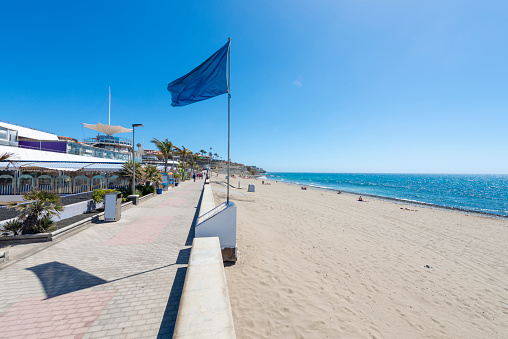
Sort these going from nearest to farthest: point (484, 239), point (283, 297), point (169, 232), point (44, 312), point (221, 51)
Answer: point (44, 312) < point (283, 297) < point (221, 51) < point (169, 232) < point (484, 239)

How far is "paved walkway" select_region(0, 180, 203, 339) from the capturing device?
125 inches

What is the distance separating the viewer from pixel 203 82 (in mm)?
7480

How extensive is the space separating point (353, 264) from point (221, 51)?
896 cm

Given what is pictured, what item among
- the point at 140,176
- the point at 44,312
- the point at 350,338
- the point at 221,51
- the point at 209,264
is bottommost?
the point at 350,338

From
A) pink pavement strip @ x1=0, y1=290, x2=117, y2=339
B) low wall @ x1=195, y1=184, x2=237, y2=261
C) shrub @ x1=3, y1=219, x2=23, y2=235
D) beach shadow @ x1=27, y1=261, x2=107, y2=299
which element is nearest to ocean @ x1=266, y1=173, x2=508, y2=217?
low wall @ x1=195, y1=184, x2=237, y2=261

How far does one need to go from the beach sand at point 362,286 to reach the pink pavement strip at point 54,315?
2.59 meters

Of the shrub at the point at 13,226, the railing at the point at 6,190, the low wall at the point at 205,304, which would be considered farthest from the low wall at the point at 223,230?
the railing at the point at 6,190

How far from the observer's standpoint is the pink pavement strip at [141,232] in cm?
686

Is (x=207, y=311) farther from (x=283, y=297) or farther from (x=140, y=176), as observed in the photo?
(x=140, y=176)

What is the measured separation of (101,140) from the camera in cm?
4353

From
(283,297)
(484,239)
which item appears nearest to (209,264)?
(283,297)

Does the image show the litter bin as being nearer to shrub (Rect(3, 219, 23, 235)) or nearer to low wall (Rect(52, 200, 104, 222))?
low wall (Rect(52, 200, 104, 222))

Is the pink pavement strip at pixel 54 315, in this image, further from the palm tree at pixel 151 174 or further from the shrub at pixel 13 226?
the palm tree at pixel 151 174

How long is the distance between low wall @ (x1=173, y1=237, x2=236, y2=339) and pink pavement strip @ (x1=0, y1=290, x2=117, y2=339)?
1686 mm
